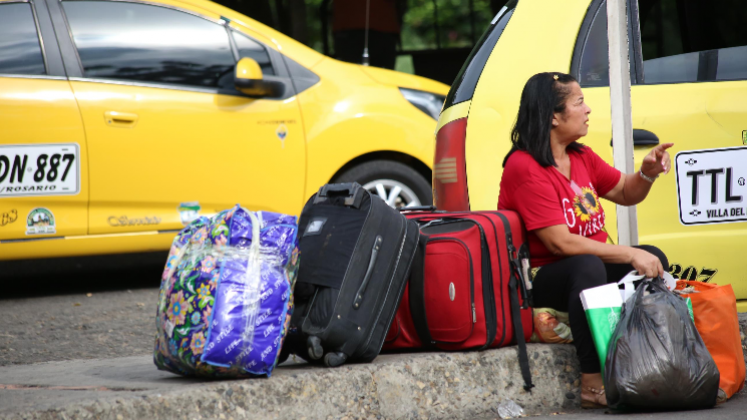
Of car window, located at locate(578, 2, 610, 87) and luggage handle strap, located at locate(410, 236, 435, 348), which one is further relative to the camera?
car window, located at locate(578, 2, 610, 87)

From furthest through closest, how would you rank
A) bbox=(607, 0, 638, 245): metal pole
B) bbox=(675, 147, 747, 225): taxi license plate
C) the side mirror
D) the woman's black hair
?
the side mirror < bbox=(675, 147, 747, 225): taxi license plate < bbox=(607, 0, 638, 245): metal pole < the woman's black hair

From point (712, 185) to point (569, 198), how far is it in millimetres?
646

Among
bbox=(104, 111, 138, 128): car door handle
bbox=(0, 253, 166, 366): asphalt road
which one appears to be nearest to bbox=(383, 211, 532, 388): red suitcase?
bbox=(0, 253, 166, 366): asphalt road

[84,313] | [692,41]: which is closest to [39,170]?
[84,313]

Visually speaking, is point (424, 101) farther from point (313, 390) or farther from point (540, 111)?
point (313, 390)

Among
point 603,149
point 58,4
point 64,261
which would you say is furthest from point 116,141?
point 603,149

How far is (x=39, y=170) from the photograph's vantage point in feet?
15.1

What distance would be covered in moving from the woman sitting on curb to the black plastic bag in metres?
0.15

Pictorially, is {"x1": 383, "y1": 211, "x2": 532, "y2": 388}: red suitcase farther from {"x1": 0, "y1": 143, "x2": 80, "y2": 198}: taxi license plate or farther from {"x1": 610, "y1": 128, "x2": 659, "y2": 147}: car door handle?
{"x1": 0, "y1": 143, "x2": 80, "y2": 198}: taxi license plate

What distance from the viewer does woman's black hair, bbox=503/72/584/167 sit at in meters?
2.96

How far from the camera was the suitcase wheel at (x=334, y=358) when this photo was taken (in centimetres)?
257

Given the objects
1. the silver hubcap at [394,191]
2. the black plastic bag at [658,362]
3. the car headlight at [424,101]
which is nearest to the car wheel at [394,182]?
the silver hubcap at [394,191]

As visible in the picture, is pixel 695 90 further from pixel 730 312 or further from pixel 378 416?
pixel 378 416

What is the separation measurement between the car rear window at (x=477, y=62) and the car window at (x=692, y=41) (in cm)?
54
